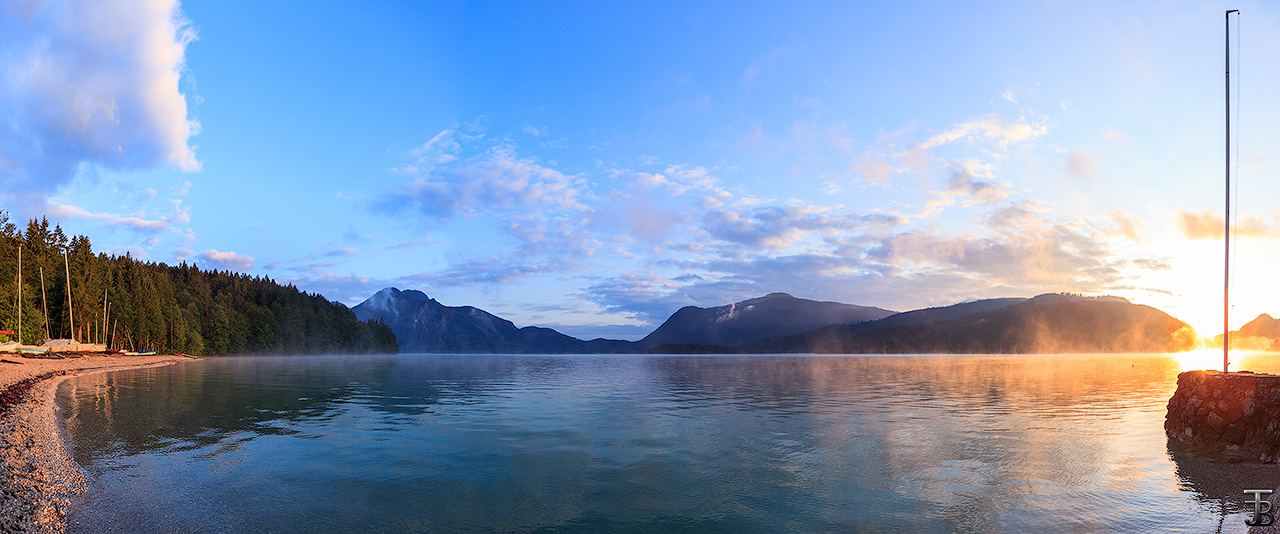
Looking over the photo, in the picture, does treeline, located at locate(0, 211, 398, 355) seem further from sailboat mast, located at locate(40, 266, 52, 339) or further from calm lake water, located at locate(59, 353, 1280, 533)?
calm lake water, located at locate(59, 353, 1280, 533)

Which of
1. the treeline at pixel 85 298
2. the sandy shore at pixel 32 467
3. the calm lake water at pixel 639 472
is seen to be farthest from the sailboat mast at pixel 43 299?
the calm lake water at pixel 639 472

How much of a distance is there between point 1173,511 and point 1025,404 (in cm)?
3312

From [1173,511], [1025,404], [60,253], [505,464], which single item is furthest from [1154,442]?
[60,253]

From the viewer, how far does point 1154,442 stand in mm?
29062

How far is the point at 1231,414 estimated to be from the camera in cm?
2747

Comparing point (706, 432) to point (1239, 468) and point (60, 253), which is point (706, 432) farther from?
point (60, 253)

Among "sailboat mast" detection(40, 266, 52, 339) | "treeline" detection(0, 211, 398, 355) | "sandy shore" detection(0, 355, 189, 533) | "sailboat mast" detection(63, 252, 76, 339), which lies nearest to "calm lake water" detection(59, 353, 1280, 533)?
"sandy shore" detection(0, 355, 189, 533)

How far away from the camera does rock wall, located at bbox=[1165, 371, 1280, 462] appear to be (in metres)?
26.0

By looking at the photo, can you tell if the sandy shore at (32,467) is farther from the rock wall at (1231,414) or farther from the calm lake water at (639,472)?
the rock wall at (1231,414)

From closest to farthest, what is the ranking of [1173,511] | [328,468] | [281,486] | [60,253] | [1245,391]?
[1173,511] → [281,486] → [328,468] → [1245,391] → [60,253]

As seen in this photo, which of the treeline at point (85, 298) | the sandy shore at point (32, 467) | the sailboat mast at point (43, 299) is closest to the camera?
the sandy shore at point (32, 467)

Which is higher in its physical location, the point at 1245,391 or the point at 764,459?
the point at 1245,391

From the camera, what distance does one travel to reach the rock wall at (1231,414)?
26.0 m

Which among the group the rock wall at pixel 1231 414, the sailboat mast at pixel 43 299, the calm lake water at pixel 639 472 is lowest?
the calm lake water at pixel 639 472
